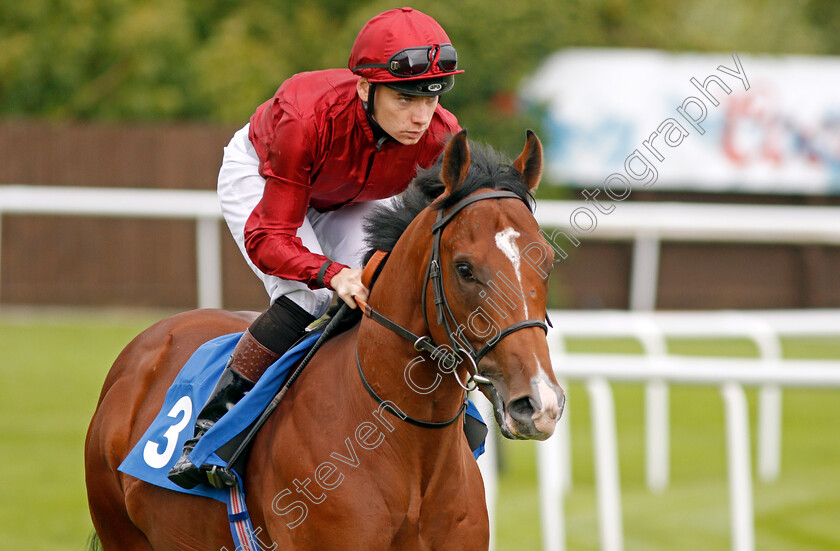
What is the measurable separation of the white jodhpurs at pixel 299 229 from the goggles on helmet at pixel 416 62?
548 millimetres

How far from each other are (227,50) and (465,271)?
624 inches

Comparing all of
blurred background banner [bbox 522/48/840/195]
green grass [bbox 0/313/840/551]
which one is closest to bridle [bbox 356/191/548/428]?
green grass [bbox 0/313/840/551]

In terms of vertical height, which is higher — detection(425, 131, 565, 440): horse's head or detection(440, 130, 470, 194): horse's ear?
detection(440, 130, 470, 194): horse's ear

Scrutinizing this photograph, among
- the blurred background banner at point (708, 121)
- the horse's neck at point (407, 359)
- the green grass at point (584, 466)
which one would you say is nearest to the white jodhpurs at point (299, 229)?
the horse's neck at point (407, 359)

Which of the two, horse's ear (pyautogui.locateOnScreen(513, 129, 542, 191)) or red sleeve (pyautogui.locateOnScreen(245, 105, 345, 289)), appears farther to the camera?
red sleeve (pyautogui.locateOnScreen(245, 105, 345, 289))

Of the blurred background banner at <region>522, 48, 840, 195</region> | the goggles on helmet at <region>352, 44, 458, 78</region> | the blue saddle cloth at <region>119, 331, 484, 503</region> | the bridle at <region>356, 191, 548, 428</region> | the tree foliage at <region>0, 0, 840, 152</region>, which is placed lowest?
the blue saddle cloth at <region>119, 331, 484, 503</region>

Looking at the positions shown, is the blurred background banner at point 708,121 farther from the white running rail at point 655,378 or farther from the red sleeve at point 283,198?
the red sleeve at point 283,198

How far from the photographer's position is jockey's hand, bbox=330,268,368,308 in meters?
2.86

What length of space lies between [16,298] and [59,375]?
460 cm

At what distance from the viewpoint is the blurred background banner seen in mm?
15789

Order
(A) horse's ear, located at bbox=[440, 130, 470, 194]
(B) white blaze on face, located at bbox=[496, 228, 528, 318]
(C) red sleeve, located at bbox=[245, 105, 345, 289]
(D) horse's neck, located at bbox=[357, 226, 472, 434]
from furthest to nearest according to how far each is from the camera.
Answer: (C) red sleeve, located at bbox=[245, 105, 345, 289] → (D) horse's neck, located at bbox=[357, 226, 472, 434] → (A) horse's ear, located at bbox=[440, 130, 470, 194] → (B) white blaze on face, located at bbox=[496, 228, 528, 318]

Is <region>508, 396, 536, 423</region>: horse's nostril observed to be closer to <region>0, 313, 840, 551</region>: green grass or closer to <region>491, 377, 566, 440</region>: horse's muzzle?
<region>491, 377, 566, 440</region>: horse's muzzle

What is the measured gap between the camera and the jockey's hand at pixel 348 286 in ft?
9.39

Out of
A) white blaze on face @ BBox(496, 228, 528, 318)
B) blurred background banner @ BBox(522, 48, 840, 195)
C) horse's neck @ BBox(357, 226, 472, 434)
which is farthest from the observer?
blurred background banner @ BBox(522, 48, 840, 195)
